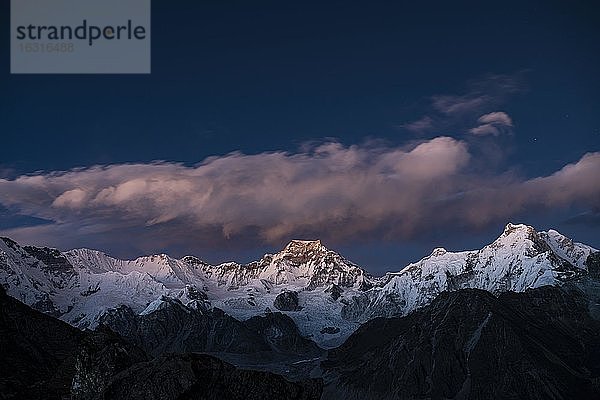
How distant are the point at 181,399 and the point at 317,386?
609 centimetres

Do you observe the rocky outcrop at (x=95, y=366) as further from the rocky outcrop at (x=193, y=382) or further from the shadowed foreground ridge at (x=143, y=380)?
the rocky outcrop at (x=193, y=382)

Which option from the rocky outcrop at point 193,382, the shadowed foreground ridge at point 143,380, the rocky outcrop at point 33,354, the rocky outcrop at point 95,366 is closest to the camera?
the rocky outcrop at point 193,382

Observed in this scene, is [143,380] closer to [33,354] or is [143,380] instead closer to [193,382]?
[193,382]

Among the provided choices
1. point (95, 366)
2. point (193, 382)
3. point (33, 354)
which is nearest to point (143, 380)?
point (193, 382)

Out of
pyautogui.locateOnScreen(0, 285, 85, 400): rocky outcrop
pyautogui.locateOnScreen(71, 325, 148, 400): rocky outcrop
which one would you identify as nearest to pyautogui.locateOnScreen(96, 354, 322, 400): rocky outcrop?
pyautogui.locateOnScreen(71, 325, 148, 400): rocky outcrop

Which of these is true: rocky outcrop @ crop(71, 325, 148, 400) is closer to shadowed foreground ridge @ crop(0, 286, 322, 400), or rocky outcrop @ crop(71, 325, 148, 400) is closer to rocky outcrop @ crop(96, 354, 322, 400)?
shadowed foreground ridge @ crop(0, 286, 322, 400)

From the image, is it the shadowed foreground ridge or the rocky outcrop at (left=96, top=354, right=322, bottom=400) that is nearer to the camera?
the rocky outcrop at (left=96, top=354, right=322, bottom=400)

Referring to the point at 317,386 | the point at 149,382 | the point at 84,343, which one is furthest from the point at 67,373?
the point at 317,386

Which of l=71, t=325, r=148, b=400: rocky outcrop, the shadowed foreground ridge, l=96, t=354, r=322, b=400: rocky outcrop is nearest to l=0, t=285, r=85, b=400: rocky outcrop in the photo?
the shadowed foreground ridge

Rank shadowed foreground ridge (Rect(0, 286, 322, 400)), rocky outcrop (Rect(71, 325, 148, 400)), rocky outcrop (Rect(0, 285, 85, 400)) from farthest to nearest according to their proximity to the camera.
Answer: rocky outcrop (Rect(0, 285, 85, 400)), rocky outcrop (Rect(71, 325, 148, 400)), shadowed foreground ridge (Rect(0, 286, 322, 400))

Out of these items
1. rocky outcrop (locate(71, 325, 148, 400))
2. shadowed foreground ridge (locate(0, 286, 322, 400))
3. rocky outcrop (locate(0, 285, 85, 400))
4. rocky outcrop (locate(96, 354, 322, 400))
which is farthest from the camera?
rocky outcrop (locate(0, 285, 85, 400))

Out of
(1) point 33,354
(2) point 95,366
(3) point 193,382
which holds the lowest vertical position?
(1) point 33,354

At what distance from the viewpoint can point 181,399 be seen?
24.0 meters

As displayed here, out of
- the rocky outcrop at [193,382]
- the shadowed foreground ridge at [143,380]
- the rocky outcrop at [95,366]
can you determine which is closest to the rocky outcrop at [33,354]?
the shadowed foreground ridge at [143,380]
